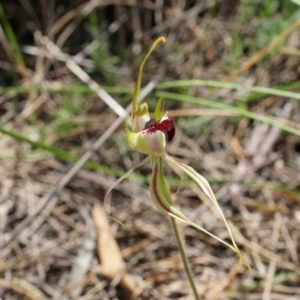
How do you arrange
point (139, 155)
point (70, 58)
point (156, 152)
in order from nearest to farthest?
point (156, 152), point (139, 155), point (70, 58)

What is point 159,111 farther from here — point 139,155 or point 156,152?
point 139,155

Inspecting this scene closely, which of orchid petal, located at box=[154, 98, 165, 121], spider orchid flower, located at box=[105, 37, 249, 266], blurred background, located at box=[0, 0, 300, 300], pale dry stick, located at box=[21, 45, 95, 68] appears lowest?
spider orchid flower, located at box=[105, 37, 249, 266]

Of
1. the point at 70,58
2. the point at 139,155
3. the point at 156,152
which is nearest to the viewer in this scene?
the point at 156,152

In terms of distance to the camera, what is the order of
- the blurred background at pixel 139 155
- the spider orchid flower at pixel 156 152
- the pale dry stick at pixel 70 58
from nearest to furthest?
the spider orchid flower at pixel 156 152
the blurred background at pixel 139 155
the pale dry stick at pixel 70 58

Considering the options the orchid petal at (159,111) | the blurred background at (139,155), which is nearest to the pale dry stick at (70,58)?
the blurred background at (139,155)

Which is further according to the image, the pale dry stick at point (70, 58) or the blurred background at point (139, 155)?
the pale dry stick at point (70, 58)

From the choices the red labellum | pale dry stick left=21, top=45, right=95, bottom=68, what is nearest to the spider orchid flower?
the red labellum

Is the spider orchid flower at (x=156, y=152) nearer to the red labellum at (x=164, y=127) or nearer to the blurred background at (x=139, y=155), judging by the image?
the red labellum at (x=164, y=127)

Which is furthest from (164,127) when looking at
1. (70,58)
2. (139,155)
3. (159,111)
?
(70,58)

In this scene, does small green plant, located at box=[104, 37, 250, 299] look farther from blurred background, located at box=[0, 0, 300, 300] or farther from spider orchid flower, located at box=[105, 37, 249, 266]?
blurred background, located at box=[0, 0, 300, 300]
